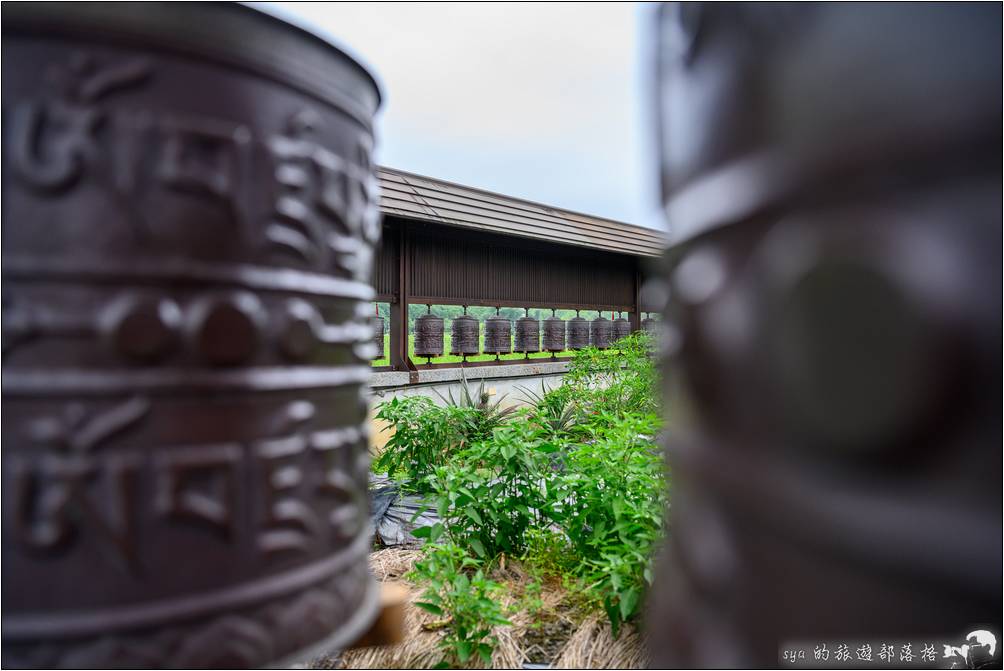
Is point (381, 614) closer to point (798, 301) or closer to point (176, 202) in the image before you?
point (176, 202)

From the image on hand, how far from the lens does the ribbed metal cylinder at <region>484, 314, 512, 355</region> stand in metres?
8.09

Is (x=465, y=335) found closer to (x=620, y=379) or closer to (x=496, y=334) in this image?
(x=496, y=334)

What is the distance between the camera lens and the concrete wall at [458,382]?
6.33m

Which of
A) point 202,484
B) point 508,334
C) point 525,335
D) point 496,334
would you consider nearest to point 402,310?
point 496,334

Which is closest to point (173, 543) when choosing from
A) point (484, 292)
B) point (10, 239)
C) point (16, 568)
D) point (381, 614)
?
point (16, 568)

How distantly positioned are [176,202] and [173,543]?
0.53 metres

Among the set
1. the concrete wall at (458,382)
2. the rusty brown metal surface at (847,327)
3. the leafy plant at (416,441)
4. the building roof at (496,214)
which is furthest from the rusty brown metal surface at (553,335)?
the rusty brown metal surface at (847,327)

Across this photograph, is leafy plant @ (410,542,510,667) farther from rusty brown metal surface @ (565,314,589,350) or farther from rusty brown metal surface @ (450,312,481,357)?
rusty brown metal surface @ (565,314,589,350)

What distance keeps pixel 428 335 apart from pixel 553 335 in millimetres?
2414

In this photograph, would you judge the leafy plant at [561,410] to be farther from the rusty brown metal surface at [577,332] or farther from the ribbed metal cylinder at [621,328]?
the ribbed metal cylinder at [621,328]

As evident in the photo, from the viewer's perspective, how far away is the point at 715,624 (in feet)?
1.83

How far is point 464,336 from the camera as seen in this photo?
770 cm

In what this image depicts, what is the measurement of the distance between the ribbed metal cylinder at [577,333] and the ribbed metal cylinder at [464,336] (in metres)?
2.11

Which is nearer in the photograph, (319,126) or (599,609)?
(319,126)
